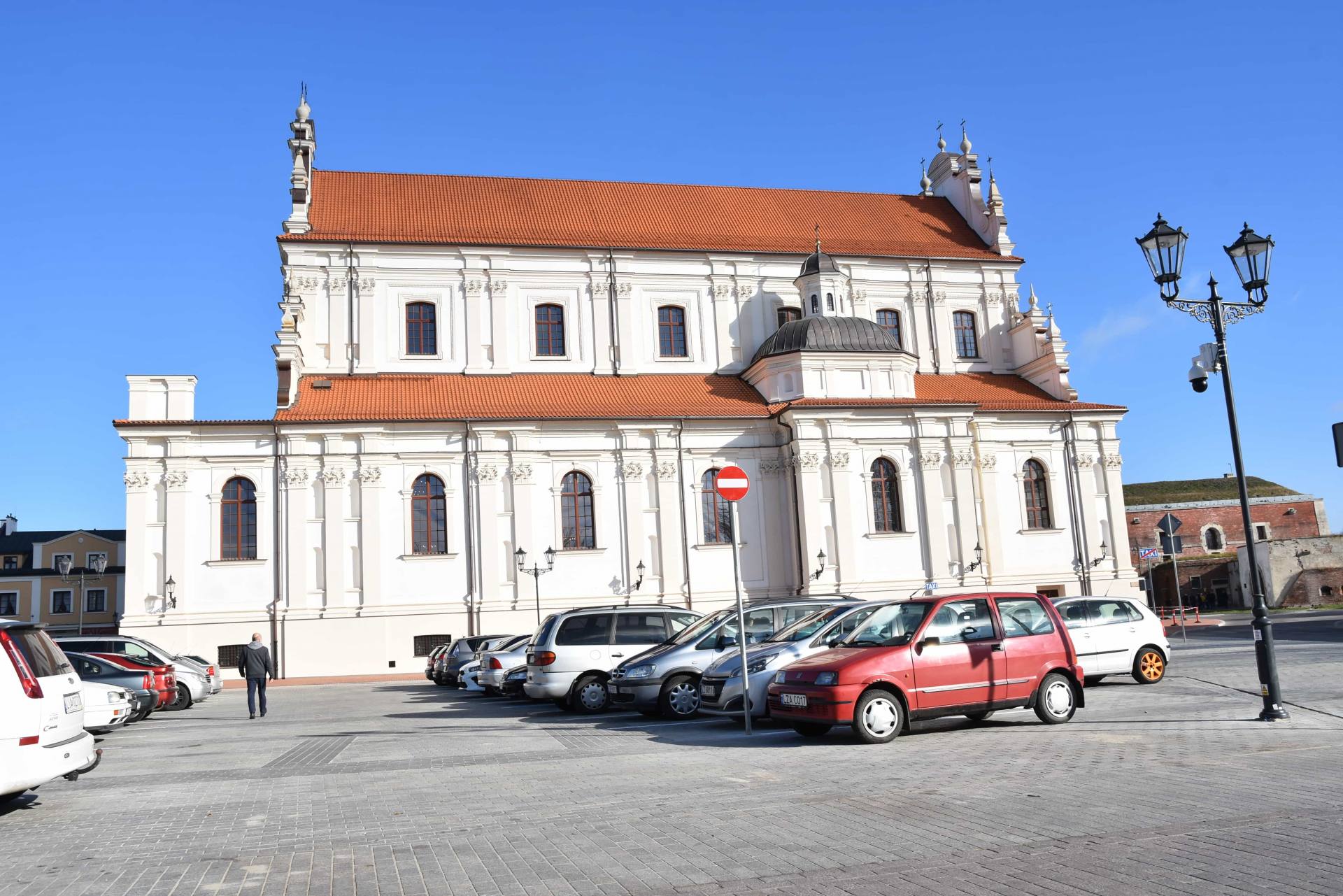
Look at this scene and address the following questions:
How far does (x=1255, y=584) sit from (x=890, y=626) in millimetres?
4490

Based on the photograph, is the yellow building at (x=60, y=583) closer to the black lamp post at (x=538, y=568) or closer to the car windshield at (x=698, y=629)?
the black lamp post at (x=538, y=568)

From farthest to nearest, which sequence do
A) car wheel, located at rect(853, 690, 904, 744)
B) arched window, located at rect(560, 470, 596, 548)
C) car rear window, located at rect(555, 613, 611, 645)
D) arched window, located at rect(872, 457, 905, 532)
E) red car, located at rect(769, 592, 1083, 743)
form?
arched window, located at rect(872, 457, 905, 532) < arched window, located at rect(560, 470, 596, 548) < car rear window, located at rect(555, 613, 611, 645) < red car, located at rect(769, 592, 1083, 743) < car wheel, located at rect(853, 690, 904, 744)

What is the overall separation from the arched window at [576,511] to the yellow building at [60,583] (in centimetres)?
4264

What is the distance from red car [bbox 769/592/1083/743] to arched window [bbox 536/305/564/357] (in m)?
26.4

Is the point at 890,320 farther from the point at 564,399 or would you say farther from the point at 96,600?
the point at 96,600

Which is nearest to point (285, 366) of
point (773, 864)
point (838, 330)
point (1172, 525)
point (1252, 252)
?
point (838, 330)

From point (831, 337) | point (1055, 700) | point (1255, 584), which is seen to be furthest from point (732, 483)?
point (831, 337)

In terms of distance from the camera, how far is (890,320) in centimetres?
4153

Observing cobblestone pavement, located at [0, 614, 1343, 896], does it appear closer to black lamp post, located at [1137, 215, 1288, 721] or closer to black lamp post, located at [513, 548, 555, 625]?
black lamp post, located at [1137, 215, 1288, 721]

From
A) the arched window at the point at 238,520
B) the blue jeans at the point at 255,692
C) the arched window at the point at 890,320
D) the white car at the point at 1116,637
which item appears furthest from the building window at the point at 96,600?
the white car at the point at 1116,637

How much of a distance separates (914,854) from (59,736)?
22.6ft

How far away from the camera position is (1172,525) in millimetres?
24828

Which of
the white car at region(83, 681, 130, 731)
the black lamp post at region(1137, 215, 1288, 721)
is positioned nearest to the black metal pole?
the black lamp post at region(1137, 215, 1288, 721)

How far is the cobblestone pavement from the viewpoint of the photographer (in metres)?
6.18
